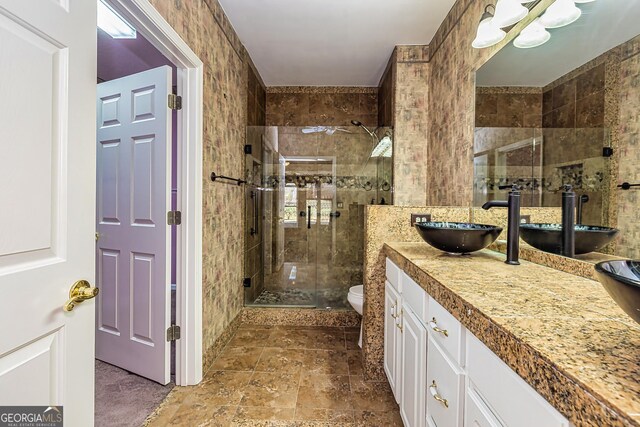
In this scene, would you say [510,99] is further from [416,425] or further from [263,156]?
[263,156]

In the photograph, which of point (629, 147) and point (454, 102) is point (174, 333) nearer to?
point (629, 147)

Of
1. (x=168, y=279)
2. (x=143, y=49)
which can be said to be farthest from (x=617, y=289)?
(x=143, y=49)

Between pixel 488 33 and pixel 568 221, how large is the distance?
1156 millimetres

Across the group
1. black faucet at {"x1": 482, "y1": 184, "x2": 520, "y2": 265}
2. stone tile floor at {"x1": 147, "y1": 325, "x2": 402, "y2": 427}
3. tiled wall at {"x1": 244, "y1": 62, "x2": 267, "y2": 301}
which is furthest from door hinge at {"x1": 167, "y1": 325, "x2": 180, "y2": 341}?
black faucet at {"x1": 482, "y1": 184, "x2": 520, "y2": 265}

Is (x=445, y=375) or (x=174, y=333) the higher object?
(x=445, y=375)

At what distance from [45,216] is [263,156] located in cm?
254

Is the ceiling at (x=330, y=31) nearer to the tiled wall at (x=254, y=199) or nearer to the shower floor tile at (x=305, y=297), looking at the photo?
the tiled wall at (x=254, y=199)

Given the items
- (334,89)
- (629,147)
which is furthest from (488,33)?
(334,89)

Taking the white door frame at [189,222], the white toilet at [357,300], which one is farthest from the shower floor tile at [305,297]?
the white door frame at [189,222]

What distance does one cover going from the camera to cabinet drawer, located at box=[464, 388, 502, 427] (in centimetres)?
63

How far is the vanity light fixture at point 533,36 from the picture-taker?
131 cm

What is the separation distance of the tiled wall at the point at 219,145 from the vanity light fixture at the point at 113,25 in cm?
48

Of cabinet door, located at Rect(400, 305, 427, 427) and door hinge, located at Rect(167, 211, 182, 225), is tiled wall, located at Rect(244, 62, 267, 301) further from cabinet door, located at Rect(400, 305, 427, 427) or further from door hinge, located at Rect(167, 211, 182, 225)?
cabinet door, located at Rect(400, 305, 427, 427)

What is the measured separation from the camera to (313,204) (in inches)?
137
